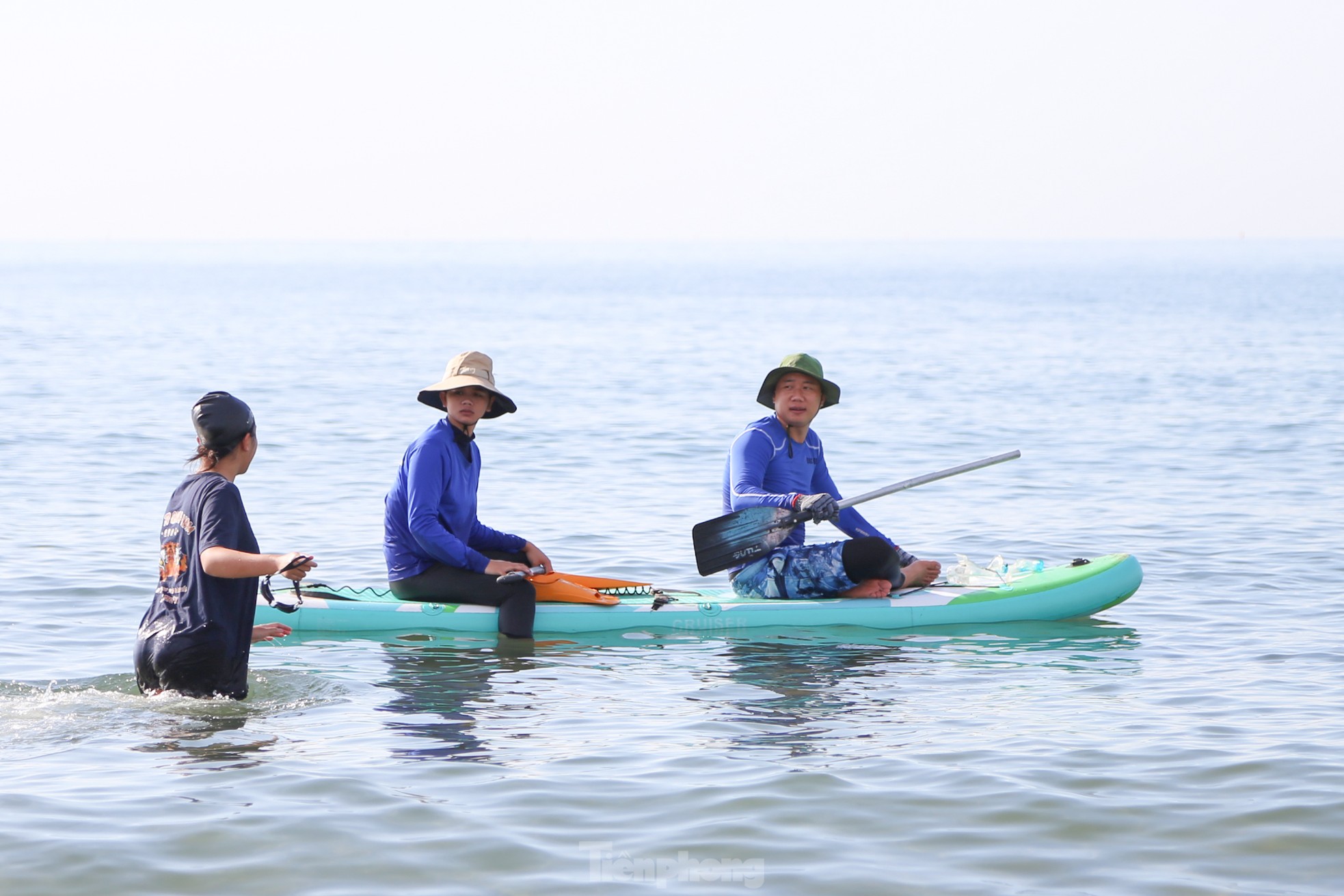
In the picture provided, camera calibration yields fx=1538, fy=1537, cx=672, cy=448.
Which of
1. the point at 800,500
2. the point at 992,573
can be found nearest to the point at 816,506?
the point at 800,500

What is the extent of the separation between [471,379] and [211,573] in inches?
106

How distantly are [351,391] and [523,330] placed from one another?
904 inches

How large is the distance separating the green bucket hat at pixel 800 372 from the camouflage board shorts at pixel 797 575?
82 cm

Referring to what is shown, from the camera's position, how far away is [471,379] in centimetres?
783

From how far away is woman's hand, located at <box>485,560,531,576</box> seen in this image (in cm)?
828

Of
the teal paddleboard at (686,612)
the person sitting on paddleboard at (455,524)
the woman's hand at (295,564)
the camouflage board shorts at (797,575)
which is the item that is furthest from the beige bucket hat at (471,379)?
the woman's hand at (295,564)

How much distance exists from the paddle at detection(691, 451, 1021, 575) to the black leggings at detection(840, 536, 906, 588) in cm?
23

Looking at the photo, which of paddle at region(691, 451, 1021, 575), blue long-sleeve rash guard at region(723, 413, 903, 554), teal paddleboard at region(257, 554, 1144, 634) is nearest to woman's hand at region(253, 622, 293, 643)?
teal paddleboard at region(257, 554, 1144, 634)

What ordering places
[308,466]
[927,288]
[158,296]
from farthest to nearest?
[927,288]
[158,296]
[308,466]

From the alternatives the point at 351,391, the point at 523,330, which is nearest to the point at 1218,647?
the point at 351,391

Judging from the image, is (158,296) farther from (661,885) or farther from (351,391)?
(661,885)

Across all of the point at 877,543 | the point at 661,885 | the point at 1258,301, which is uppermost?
the point at 1258,301

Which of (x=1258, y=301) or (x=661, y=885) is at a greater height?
(x=1258, y=301)

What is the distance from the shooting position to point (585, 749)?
20.5 feet
